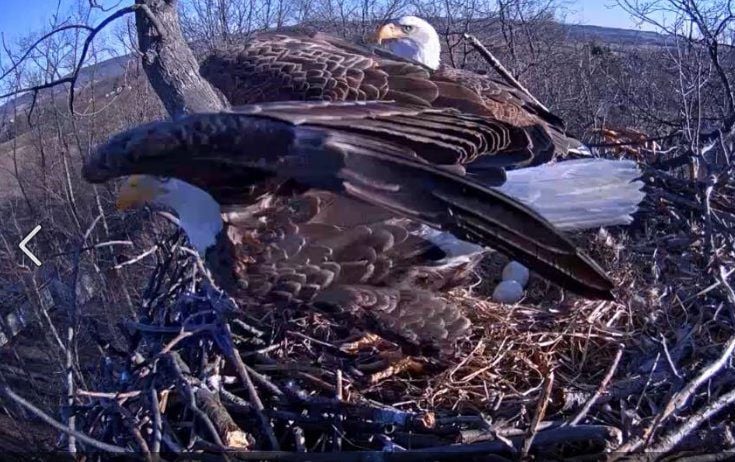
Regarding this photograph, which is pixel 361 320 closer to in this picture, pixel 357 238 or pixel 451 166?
pixel 357 238

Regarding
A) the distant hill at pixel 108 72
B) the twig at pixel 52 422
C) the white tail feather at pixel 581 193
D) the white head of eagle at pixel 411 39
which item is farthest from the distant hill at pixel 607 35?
the twig at pixel 52 422

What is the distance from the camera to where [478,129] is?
7.76 feet

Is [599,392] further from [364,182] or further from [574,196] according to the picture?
[364,182]

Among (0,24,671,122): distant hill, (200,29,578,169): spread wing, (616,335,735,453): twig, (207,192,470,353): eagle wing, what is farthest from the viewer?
(0,24,671,122): distant hill

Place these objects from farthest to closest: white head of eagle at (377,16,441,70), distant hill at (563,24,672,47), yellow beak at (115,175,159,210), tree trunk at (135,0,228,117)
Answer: distant hill at (563,24,672,47) < tree trunk at (135,0,228,117) < white head of eagle at (377,16,441,70) < yellow beak at (115,175,159,210)

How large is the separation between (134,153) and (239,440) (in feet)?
3.42

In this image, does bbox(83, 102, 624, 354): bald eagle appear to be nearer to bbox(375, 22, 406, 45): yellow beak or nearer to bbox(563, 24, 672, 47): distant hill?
bbox(375, 22, 406, 45): yellow beak

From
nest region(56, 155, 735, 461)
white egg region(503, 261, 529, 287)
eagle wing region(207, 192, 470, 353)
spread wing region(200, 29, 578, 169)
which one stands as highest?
spread wing region(200, 29, 578, 169)

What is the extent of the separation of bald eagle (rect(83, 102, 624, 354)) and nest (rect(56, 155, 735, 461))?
263 millimetres

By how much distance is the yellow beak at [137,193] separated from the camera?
2775 millimetres

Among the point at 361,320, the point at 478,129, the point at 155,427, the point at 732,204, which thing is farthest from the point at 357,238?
the point at 732,204

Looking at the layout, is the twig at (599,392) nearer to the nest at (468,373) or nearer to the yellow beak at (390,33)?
the nest at (468,373)

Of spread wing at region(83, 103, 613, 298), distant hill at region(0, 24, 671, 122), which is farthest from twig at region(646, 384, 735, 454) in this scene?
distant hill at region(0, 24, 671, 122)

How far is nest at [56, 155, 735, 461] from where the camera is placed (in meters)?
2.40
